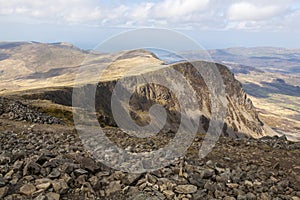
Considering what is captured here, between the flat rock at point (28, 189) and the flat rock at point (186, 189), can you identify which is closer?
the flat rock at point (28, 189)

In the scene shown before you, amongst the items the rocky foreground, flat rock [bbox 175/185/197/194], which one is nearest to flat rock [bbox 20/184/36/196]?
the rocky foreground

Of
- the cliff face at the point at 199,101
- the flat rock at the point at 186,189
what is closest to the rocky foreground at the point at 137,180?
the flat rock at the point at 186,189

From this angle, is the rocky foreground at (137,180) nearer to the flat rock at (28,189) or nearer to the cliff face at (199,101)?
the flat rock at (28,189)

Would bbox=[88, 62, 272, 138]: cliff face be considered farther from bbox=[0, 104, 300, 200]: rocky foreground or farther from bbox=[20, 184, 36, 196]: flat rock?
bbox=[20, 184, 36, 196]: flat rock

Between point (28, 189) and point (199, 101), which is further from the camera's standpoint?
point (199, 101)

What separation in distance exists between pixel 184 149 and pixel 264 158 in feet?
15.9

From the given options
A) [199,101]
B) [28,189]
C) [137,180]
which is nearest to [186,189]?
[137,180]

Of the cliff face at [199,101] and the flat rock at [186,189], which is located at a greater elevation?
the flat rock at [186,189]

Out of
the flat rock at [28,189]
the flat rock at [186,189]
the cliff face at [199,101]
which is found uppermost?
the flat rock at [28,189]

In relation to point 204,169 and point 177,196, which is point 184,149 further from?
point 177,196

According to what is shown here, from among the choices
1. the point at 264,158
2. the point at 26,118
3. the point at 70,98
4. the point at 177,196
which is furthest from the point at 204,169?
the point at 70,98

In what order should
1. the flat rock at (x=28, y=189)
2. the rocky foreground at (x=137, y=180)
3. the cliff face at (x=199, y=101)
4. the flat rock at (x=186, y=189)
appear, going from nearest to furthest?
the flat rock at (x=28, y=189) < the rocky foreground at (x=137, y=180) < the flat rock at (x=186, y=189) < the cliff face at (x=199, y=101)

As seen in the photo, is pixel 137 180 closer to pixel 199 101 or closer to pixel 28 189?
pixel 28 189

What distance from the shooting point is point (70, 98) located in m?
89.3
